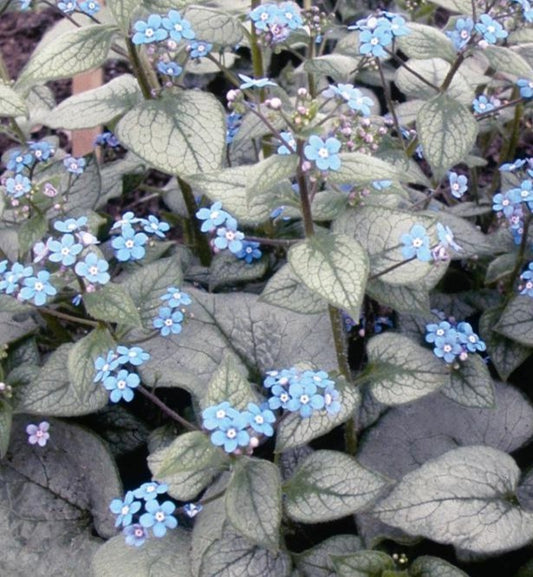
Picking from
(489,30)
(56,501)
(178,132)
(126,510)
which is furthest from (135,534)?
(489,30)

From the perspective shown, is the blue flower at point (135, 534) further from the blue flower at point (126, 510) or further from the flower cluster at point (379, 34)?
the flower cluster at point (379, 34)

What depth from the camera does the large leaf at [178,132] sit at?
268 cm

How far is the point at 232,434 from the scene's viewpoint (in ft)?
6.94

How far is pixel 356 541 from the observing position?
8.78 ft

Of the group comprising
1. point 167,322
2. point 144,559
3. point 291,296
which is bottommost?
point 144,559

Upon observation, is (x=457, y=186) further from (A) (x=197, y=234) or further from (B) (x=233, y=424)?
(B) (x=233, y=424)

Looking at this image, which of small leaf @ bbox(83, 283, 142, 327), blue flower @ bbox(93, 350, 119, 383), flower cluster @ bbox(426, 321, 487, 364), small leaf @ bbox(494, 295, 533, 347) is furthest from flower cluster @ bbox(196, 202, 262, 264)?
small leaf @ bbox(494, 295, 533, 347)

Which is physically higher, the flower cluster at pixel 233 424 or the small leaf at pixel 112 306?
the small leaf at pixel 112 306

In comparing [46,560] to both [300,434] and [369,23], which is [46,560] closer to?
[300,434]

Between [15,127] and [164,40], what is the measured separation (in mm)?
1017

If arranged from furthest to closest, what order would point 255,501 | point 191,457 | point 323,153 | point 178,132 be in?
1. point 178,132
2. point 255,501
3. point 191,457
4. point 323,153

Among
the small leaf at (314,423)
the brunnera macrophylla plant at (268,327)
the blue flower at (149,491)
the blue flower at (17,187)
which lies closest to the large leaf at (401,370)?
the brunnera macrophylla plant at (268,327)

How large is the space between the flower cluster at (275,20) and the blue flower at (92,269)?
897 mm

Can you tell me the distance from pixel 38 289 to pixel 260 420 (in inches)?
29.8
